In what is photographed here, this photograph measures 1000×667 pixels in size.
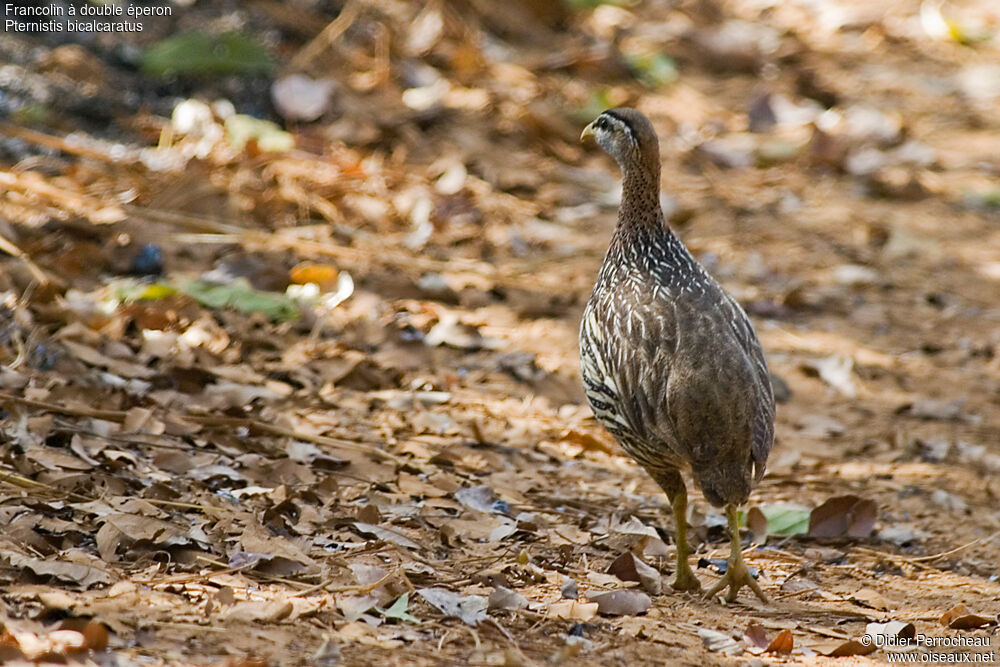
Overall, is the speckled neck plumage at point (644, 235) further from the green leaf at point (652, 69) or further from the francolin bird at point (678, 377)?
the green leaf at point (652, 69)

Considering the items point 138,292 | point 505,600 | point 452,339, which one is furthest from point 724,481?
point 138,292

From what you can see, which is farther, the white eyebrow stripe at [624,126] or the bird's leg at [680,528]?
the white eyebrow stripe at [624,126]

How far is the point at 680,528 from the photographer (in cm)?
508

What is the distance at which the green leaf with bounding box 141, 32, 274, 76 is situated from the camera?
916cm

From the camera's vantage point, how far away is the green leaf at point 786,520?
5.69 m

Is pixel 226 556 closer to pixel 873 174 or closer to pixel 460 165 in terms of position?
pixel 460 165

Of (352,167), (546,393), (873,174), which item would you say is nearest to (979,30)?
(873,174)

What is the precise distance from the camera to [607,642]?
4.26 meters

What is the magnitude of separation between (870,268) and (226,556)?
5620 mm

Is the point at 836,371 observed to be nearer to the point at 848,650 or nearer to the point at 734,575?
the point at 734,575

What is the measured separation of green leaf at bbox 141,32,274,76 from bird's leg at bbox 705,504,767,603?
5781 millimetres

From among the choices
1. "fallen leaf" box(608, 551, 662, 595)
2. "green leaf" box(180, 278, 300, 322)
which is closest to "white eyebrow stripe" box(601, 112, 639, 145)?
"fallen leaf" box(608, 551, 662, 595)

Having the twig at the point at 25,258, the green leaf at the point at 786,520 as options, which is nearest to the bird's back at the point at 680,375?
the green leaf at the point at 786,520

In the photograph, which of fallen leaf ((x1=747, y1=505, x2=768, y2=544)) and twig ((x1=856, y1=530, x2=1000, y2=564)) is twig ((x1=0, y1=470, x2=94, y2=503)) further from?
twig ((x1=856, y1=530, x2=1000, y2=564))
